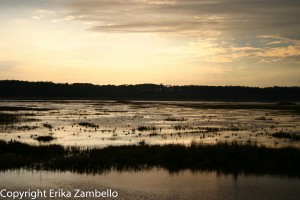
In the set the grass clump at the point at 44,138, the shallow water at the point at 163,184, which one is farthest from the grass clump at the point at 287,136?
the grass clump at the point at 44,138

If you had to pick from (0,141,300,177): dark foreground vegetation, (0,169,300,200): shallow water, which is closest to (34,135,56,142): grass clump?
(0,141,300,177): dark foreground vegetation

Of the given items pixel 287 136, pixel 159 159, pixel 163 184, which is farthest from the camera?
pixel 287 136

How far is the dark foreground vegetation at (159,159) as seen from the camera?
22281 mm

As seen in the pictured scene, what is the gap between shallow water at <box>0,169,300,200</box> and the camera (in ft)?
58.4

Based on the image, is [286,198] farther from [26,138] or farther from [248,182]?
[26,138]

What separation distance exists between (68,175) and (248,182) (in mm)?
9239

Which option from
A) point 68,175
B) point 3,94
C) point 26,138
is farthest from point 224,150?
point 3,94

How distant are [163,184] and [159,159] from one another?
469 centimetres

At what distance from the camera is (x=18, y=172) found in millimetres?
20766

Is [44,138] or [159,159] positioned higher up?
[44,138]

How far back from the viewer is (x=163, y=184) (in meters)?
19.5

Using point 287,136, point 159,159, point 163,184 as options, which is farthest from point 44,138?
point 287,136

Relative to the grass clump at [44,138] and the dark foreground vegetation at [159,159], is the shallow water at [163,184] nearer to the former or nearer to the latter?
the dark foreground vegetation at [159,159]

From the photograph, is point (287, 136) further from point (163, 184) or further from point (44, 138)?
point (44, 138)
